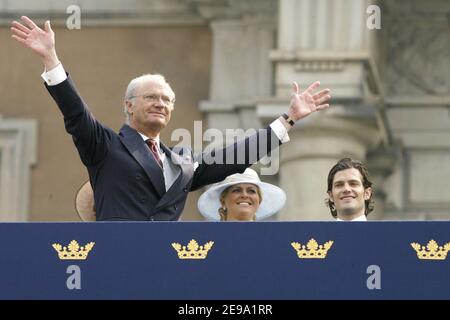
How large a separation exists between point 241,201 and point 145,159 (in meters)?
1.33

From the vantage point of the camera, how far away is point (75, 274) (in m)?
8.50

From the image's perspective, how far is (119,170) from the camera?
985cm

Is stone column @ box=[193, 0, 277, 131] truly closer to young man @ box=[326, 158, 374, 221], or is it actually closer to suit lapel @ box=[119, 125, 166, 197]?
young man @ box=[326, 158, 374, 221]

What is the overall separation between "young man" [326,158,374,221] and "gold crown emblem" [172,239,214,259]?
1.69m

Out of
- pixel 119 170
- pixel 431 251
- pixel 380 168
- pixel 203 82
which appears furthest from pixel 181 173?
pixel 203 82

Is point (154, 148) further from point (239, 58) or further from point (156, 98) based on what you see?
point (239, 58)

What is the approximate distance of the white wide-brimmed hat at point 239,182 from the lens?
1129 cm

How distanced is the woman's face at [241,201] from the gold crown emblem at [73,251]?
2.59 meters

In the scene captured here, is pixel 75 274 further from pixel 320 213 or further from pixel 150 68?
pixel 150 68

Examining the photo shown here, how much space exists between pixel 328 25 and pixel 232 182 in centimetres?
853

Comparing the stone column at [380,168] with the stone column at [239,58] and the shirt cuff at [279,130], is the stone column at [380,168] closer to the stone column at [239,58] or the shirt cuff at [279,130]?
the stone column at [239,58]

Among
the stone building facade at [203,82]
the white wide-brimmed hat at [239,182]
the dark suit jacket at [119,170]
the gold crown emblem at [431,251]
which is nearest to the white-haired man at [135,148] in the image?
the dark suit jacket at [119,170]

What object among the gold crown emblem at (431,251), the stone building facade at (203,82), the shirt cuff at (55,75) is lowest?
the gold crown emblem at (431,251)
